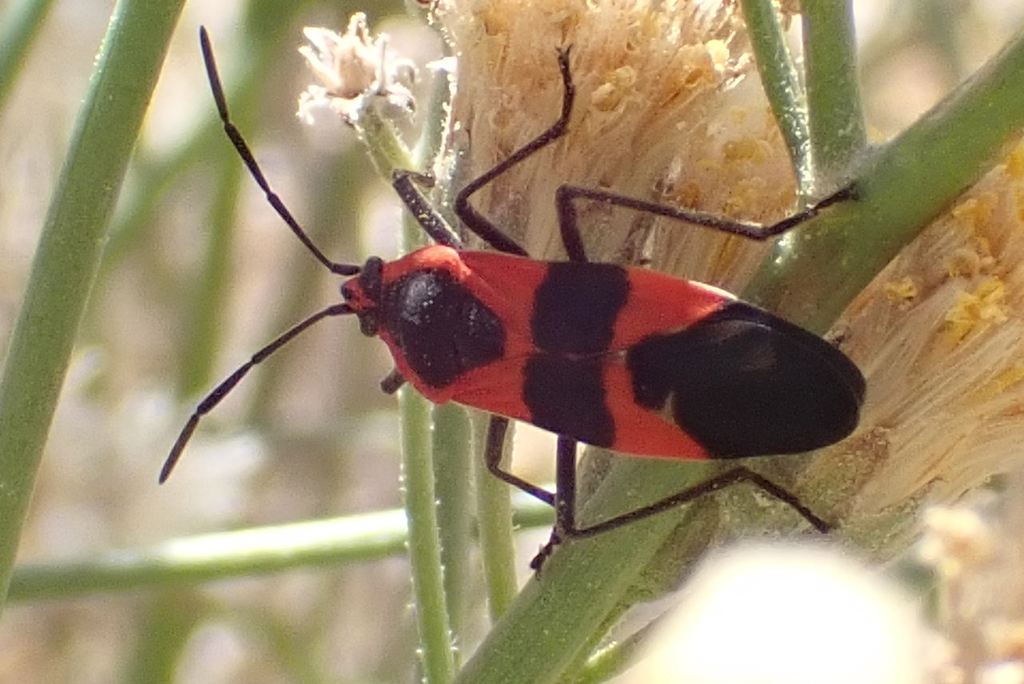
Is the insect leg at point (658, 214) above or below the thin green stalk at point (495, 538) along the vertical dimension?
above

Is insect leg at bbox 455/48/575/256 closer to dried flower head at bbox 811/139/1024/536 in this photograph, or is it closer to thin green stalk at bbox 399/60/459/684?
thin green stalk at bbox 399/60/459/684

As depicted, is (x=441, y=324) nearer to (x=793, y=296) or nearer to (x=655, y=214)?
(x=655, y=214)

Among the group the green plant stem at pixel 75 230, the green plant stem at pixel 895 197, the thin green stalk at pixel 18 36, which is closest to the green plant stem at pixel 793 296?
the green plant stem at pixel 895 197

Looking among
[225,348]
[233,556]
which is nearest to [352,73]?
[233,556]

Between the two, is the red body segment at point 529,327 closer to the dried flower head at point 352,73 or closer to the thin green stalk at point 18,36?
the dried flower head at point 352,73

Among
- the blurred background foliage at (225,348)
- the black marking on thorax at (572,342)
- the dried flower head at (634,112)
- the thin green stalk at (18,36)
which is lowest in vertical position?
the blurred background foliage at (225,348)

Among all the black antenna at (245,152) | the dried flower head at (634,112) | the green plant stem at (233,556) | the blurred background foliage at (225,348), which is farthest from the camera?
the blurred background foliage at (225,348)

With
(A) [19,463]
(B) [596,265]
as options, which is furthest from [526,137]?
(A) [19,463]
